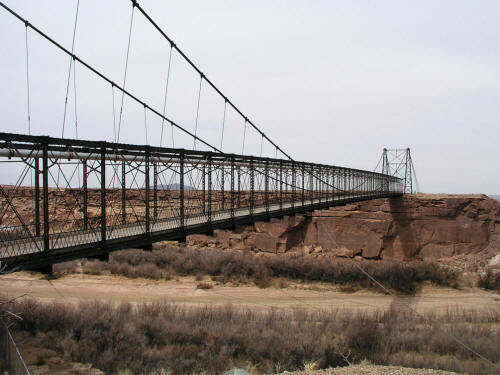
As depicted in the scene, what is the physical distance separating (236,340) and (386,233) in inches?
558

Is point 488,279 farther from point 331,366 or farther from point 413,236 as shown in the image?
point 331,366

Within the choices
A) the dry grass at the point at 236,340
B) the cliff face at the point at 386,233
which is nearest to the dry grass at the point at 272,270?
the cliff face at the point at 386,233

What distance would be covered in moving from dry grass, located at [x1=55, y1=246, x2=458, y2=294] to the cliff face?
2973 mm

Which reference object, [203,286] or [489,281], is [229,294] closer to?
[203,286]

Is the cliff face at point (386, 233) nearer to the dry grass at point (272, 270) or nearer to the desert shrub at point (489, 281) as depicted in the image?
the dry grass at point (272, 270)

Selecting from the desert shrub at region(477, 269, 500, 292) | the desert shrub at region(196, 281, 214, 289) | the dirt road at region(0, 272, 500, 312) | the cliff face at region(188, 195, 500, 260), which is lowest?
the dirt road at region(0, 272, 500, 312)

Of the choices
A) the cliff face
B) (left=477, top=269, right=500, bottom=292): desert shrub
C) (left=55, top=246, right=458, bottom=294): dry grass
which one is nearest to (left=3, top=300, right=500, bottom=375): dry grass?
(left=55, top=246, right=458, bottom=294): dry grass

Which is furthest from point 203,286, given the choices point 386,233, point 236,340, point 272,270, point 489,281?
point 386,233

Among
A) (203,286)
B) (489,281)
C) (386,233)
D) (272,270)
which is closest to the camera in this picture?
(203,286)

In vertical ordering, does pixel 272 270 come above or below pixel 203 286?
above

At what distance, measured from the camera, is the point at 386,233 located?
20.5 metres

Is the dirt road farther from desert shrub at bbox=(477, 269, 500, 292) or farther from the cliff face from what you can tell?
the cliff face

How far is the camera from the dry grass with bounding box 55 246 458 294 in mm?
15320

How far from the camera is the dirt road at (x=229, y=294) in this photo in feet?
41.6
